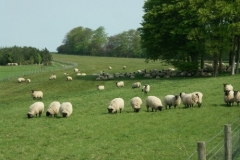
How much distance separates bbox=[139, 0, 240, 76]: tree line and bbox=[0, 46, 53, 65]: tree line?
215 feet

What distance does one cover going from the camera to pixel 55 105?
23.0m

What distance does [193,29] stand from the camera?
46.2m

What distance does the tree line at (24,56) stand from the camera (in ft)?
377

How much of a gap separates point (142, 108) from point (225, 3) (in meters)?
26.0

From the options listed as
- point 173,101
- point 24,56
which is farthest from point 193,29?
point 24,56

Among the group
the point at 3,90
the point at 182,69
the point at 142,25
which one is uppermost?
the point at 142,25

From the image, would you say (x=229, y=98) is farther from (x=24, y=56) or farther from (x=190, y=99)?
(x=24, y=56)

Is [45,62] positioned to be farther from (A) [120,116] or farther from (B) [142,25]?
(A) [120,116]

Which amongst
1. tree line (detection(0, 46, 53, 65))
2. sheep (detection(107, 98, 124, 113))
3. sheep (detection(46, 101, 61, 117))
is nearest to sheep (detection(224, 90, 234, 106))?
sheep (detection(107, 98, 124, 113))

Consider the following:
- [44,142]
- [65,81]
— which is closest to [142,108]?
[44,142]

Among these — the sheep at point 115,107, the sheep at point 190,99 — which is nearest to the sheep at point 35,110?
the sheep at point 115,107

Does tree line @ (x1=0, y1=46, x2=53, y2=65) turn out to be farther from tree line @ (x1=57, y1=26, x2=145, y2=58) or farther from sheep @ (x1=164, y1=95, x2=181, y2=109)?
sheep @ (x1=164, y1=95, x2=181, y2=109)

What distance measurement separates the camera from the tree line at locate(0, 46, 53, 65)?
377 feet

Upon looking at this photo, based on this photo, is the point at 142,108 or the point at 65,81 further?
the point at 65,81
